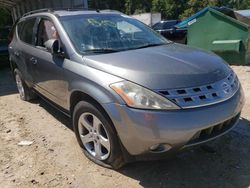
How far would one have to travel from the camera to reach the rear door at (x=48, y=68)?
12.3 feet

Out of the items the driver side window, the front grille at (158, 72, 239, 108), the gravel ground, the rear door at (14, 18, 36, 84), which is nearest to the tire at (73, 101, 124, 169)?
the gravel ground

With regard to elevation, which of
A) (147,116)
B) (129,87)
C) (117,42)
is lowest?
(147,116)

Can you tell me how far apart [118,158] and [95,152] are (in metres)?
0.41

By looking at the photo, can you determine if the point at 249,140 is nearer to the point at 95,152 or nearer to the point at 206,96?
the point at 206,96

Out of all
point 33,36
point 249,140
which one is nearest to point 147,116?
point 249,140

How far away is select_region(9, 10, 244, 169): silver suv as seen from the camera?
2680mm

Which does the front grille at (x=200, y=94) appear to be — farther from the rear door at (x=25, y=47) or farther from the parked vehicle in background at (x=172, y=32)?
the parked vehicle in background at (x=172, y=32)

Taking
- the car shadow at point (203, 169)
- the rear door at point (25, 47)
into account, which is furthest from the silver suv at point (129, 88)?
the rear door at point (25, 47)

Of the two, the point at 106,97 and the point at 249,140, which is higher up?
the point at 106,97

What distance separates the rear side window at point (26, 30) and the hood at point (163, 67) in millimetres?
1977

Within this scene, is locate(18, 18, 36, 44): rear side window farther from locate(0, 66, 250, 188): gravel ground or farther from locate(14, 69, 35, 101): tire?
locate(0, 66, 250, 188): gravel ground

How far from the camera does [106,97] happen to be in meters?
2.88

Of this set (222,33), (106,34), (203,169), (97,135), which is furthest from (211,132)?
(222,33)

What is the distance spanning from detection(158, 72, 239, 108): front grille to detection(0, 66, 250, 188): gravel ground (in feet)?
1.76
